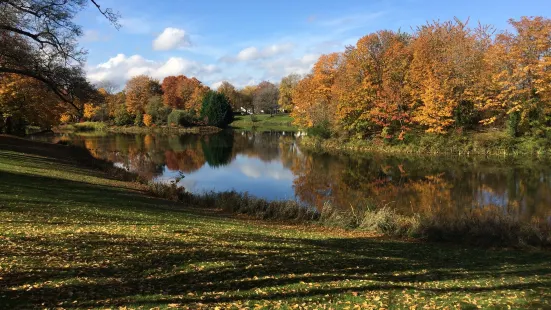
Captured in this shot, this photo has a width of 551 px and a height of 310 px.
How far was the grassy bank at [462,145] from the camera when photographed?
40.1 m

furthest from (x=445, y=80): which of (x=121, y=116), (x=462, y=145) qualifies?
(x=121, y=116)

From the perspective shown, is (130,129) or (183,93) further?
(183,93)

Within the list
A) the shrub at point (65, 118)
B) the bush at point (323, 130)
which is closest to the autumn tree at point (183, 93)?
the shrub at point (65, 118)

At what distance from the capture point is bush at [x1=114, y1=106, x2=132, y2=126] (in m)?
101

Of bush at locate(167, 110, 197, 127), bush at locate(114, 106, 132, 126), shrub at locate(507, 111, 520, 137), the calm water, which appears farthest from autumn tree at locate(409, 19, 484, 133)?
bush at locate(114, 106, 132, 126)

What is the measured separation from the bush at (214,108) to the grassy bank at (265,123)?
9297 millimetres

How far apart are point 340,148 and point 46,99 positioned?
36921 millimetres

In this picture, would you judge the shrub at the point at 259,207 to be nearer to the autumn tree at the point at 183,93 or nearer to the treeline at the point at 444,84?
the treeline at the point at 444,84

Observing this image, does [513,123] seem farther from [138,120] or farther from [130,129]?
[138,120]

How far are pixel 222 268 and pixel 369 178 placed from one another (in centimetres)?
2511

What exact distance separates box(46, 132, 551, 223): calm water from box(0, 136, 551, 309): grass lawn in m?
10.00

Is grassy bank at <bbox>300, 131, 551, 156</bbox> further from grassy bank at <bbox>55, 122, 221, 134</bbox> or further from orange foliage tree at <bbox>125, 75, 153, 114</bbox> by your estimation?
orange foliage tree at <bbox>125, 75, 153, 114</bbox>

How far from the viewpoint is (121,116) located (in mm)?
101000

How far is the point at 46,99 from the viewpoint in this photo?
42938mm
